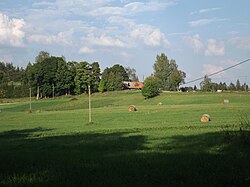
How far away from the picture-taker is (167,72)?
14362 centimetres

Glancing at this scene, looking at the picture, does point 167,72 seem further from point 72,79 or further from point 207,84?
point 72,79

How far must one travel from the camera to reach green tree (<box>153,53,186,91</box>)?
140m

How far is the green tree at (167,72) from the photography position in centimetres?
13975

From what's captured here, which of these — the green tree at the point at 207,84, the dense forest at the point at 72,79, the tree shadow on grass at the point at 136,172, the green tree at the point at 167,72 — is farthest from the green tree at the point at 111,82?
the tree shadow on grass at the point at 136,172

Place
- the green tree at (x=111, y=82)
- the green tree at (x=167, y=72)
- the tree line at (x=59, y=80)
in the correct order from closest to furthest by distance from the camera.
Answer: the tree line at (x=59, y=80) → the green tree at (x=167, y=72) → the green tree at (x=111, y=82)

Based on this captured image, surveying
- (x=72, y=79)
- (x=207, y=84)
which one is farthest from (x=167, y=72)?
(x=72, y=79)

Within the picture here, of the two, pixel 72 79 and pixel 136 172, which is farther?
pixel 72 79

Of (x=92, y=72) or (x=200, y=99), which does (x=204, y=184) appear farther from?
(x=92, y=72)

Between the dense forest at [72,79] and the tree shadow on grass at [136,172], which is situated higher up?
the dense forest at [72,79]

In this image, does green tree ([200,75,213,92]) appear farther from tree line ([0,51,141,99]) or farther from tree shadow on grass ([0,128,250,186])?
tree shadow on grass ([0,128,250,186])

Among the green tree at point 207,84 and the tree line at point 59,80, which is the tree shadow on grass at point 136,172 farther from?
the green tree at point 207,84

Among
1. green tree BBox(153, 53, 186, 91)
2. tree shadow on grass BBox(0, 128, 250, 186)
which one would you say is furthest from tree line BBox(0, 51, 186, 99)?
tree shadow on grass BBox(0, 128, 250, 186)

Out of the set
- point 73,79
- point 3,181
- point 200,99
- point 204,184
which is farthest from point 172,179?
point 73,79

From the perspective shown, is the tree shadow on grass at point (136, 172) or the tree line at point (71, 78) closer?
the tree shadow on grass at point (136, 172)
